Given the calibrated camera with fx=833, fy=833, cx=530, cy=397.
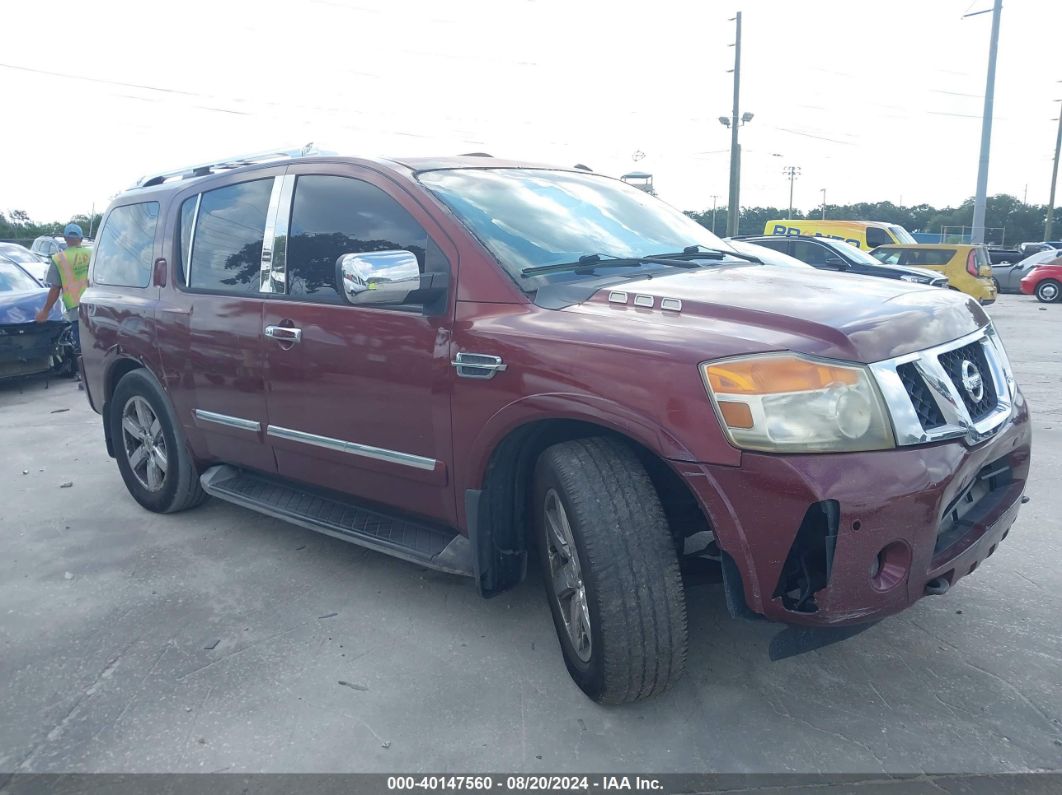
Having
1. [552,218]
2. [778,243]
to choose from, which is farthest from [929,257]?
[552,218]

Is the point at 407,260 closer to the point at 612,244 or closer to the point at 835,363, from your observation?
the point at 612,244

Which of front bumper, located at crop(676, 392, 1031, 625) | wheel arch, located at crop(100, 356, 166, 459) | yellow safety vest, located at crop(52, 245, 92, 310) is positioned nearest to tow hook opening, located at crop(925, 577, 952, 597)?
front bumper, located at crop(676, 392, 1031, 625)

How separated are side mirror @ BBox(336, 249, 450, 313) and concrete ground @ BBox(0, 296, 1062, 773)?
1.34 m

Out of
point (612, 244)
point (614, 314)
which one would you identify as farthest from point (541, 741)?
point (612, 244)

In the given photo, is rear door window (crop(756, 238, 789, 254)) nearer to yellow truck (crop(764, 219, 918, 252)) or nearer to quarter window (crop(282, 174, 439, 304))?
yellow truck (crop(764, 219, 918, 252))

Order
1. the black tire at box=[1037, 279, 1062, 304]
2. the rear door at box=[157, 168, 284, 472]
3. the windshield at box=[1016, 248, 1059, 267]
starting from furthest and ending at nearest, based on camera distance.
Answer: the windshield at box=[1016, 248, 1059, 267], the black tire at box=[1037, 279, 1062, 304], the rear door at box=[157, 168, 284, 472]

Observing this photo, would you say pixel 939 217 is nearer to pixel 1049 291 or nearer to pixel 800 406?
pixel 1049 291

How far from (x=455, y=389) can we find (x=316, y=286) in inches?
37.7

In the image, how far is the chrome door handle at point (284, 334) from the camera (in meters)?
3.47

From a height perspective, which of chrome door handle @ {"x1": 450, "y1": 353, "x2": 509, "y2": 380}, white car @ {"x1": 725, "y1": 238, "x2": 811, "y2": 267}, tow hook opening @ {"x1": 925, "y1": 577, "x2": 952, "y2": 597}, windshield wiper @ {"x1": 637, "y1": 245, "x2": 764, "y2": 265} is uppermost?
windshield wiper @ {"x1": 637, "y1": 245, "x2": 764, "y2": 265}

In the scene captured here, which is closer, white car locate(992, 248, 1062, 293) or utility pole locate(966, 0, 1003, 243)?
utility pole locate(966, 0, 1003, 243)

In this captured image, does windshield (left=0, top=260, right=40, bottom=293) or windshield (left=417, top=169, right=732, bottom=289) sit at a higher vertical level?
windshield (left=417, top=169, right=732, bottom=289)

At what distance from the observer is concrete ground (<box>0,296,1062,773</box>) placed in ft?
8.27

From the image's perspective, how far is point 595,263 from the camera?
3111 millimetres
